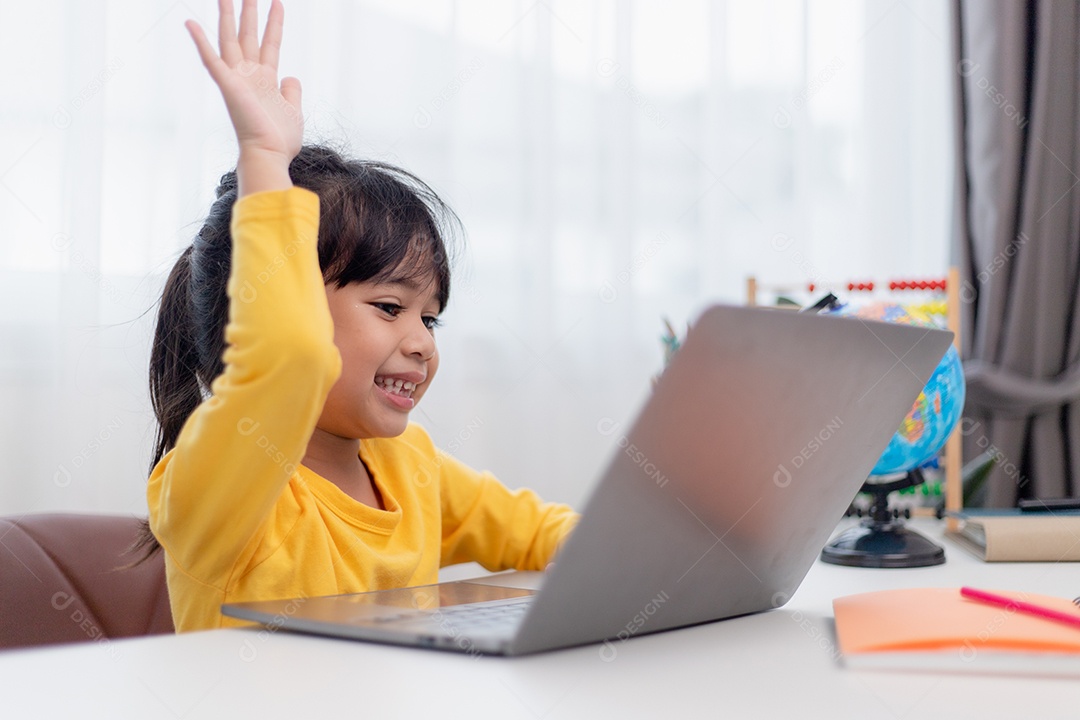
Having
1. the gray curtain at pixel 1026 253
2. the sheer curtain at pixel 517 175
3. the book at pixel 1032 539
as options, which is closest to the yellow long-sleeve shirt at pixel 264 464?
the sheer curtain at pixel 517 175

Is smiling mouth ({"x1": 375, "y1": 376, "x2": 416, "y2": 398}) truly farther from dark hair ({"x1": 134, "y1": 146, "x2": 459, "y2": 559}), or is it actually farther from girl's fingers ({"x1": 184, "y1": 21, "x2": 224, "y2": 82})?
girl's fingers ({"x1": 184, "y1": 21, "x2": 224, "y2": 82})

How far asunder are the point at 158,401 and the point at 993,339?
1452 mm

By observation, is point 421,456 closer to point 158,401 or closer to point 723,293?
point 158,401

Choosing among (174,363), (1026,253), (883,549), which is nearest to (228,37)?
(174,363)

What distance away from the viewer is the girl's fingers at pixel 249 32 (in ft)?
2.65

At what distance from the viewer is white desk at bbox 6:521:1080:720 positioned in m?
0.43

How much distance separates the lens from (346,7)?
63.1 inches

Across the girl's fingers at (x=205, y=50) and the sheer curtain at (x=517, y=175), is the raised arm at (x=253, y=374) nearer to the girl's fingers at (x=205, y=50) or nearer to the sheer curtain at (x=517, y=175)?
the girl's fingers at (x=205, y=50)

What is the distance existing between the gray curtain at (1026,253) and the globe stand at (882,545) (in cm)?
77

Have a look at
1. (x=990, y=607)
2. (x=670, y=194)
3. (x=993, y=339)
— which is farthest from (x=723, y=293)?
(x=990, y=607)

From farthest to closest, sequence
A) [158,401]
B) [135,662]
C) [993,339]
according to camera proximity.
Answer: [993,339] → [158,401] → [135,662]

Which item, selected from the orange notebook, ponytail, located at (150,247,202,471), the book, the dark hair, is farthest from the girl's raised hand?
the book

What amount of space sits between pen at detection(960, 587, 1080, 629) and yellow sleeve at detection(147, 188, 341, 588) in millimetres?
471

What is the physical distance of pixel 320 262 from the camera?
950 mm
